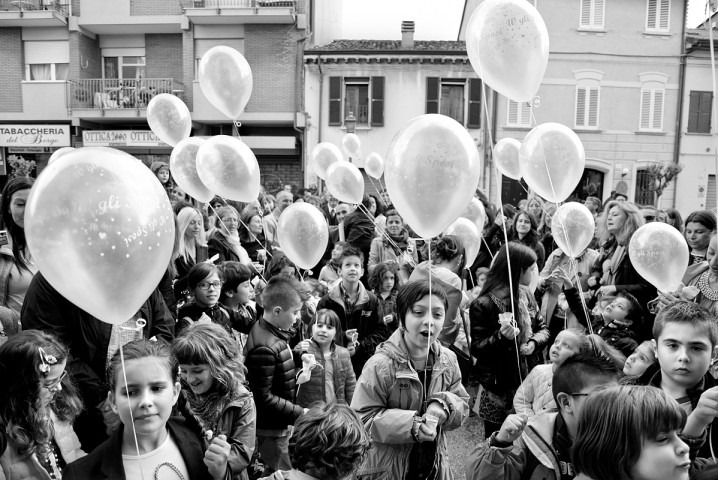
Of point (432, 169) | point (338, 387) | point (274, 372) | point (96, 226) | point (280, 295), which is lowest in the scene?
point (338, 387)

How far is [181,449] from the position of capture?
1794 mm

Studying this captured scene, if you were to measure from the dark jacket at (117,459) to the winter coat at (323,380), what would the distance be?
3.82ft

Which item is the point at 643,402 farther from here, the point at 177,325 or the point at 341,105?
the point at 341,105

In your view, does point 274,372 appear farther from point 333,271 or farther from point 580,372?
point 333,271

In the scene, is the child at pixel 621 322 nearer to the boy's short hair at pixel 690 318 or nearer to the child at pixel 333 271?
the boy's short hair at pixel 690 318

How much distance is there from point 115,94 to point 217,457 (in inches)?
691

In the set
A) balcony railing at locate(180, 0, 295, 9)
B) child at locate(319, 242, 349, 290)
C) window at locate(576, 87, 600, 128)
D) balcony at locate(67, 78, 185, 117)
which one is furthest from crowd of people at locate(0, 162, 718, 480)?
window at locate(576, 87, 600, 128)

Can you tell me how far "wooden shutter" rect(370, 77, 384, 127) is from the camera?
58.0ft

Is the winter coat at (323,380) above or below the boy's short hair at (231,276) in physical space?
below

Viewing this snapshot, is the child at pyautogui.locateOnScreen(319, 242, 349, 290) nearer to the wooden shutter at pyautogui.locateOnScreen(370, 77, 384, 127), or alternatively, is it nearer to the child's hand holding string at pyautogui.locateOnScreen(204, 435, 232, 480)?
the child's hand holding string at pyautogui.locateOnScreen(204, 435, 232, 480)

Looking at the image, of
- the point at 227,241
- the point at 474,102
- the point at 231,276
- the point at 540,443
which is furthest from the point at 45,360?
the point at 474,102

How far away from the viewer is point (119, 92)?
16.9 meters

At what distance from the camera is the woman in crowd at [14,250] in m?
2.73

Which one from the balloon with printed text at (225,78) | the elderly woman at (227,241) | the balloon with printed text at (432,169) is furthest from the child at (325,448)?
the balloon with printed text at (225,78)
